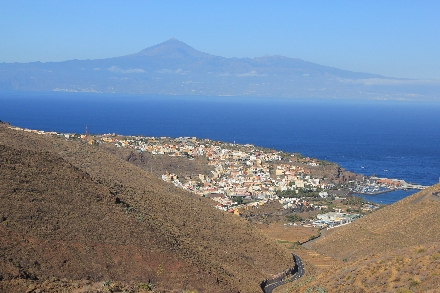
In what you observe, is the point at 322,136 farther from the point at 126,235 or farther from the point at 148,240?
the point at 126,235

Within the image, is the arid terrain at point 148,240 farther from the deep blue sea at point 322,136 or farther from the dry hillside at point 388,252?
the deep blue sea at point 322,136

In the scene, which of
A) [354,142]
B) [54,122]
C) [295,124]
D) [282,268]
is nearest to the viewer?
[282,268]

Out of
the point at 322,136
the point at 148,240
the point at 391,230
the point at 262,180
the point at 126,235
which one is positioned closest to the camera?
the point at 126,235

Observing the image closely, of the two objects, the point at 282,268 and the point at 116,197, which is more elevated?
the point at 116,197

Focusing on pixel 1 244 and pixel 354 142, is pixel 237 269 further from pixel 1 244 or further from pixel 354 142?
pixel 354 142

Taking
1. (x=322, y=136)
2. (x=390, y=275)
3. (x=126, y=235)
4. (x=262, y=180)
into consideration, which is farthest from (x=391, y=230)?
(x=322, y=136)

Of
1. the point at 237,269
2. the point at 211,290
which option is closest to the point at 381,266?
the point at 211,290

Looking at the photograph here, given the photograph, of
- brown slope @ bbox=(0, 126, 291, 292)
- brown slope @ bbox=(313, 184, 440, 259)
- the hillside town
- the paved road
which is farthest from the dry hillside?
the hillside town

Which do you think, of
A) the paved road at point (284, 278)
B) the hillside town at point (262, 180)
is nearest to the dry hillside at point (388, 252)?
the paved road at point (284, 278)
